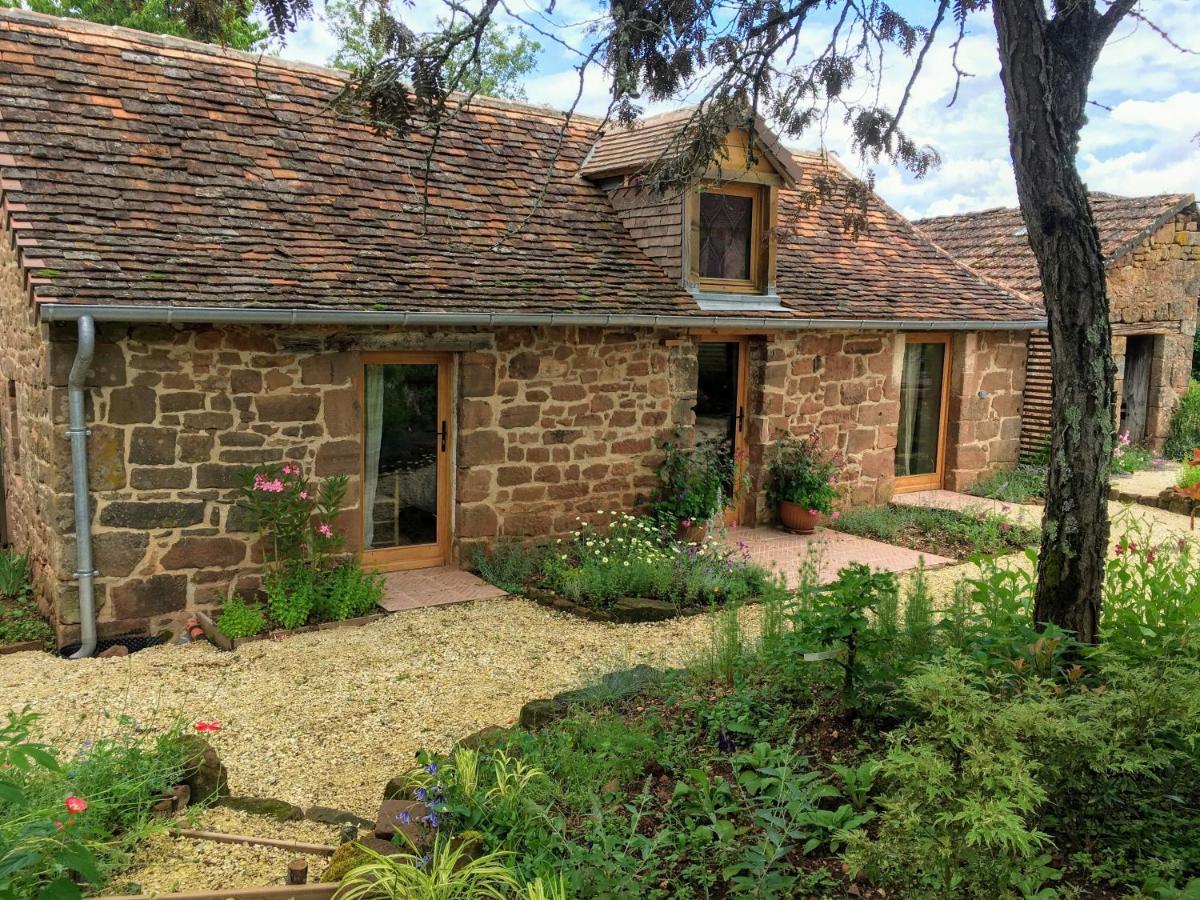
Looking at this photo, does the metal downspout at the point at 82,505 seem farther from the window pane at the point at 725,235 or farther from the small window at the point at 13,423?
the window pane at the point at 725,235

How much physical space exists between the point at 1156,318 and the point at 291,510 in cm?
1325

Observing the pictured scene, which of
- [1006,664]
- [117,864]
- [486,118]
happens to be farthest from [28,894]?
[486,118]

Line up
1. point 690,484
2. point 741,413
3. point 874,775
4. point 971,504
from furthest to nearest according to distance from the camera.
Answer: point 971,504, point 741,413, point 690,484, point 874,775

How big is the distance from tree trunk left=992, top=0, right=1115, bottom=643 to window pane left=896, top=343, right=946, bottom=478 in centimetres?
780

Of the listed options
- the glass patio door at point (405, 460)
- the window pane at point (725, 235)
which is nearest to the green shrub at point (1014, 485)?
the window pane at point (725, 235)

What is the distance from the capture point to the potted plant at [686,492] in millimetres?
9266

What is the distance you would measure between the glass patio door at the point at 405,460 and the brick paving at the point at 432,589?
22 centimetres

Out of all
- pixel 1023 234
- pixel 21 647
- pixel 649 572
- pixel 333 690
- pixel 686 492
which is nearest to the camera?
pixel 333 690

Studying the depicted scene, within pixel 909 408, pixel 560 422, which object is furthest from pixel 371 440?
pixel 909 408

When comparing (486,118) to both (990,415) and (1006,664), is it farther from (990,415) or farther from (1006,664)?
(1006,664)

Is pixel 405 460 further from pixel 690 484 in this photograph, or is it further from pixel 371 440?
pixel 690 484

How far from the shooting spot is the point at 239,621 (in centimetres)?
701

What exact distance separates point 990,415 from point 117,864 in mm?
11832

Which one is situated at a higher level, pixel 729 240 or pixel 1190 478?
pixel 729 240
